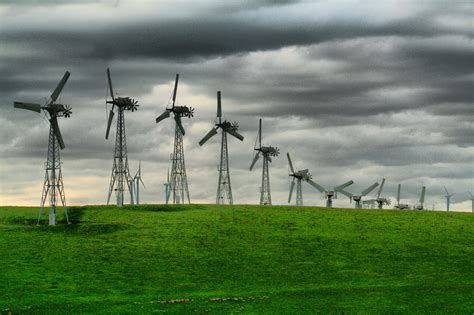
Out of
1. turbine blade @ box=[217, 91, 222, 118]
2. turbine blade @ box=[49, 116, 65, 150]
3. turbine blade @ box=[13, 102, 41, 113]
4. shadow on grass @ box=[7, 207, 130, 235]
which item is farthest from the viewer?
turbine blade @ box=[217, 91, 222, 118]

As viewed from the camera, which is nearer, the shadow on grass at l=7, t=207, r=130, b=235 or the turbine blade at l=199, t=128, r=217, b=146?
the shadow on grass at l=7, t=207, r=130, b=235

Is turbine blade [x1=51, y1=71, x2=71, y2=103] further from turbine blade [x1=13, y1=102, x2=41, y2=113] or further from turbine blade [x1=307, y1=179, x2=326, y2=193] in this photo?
turbine blade [x1=307, y1=179, x2=326, y2=193]

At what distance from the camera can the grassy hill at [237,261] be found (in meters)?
58.4

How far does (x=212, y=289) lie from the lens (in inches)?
2630

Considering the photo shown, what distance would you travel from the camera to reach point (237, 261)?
3204 inches

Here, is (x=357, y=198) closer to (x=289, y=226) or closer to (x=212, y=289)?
(x=289, y=226)

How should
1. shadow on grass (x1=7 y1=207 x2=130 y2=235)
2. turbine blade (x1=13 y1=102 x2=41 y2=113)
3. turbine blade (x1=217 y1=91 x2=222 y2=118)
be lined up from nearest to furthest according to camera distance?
1. shadow on grass (x1=7 y1=207 x2=130 y2=235)
2. turbine blade (x1=13 y1=102 x2=41 y2=113)
3. turbine blade (x1=217 y1=91 x2=222 y2=118)

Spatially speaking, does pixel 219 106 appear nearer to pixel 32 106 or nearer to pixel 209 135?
pixel 209 135

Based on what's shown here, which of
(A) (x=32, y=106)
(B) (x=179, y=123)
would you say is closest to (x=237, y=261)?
(A) (x=32, y=106)

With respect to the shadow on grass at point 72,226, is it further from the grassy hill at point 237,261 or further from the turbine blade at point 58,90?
the turbine blade at point 58,90

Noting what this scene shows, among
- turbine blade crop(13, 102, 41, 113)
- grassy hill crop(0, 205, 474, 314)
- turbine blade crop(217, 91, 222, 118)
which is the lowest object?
grassy hill crop(0, 205, 474, 314)

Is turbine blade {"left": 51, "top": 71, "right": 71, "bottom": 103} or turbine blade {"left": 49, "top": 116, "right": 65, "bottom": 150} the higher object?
turbine blade {"left": 51, "top": 71, "right": 71, "bottom": 103}

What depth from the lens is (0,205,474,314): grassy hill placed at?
5838 cm

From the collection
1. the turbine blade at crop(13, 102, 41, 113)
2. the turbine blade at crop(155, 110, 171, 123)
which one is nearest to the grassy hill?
the turbine blade at crop(13, 102, 41, 113)
